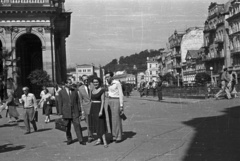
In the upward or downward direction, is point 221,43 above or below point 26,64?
above

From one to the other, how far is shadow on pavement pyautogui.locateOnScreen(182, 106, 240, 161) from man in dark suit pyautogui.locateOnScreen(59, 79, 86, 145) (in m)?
2.86

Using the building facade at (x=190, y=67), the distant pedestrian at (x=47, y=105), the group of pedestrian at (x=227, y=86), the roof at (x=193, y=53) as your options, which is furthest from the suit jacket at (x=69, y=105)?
the roof at (x=193, y=53)

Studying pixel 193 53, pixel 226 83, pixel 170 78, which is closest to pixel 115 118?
pixel 226 83

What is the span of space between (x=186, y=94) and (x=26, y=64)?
2037cm

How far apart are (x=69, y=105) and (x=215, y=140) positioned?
3.68 metres

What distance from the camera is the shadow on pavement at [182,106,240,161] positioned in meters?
6.91

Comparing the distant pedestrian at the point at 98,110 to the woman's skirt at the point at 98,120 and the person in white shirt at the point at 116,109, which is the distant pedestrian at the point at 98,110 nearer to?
the woman's skirt at the point at 98,120

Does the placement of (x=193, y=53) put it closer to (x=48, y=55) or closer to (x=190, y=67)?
(x=190, y=67)

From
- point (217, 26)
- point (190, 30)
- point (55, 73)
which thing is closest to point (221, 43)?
point (217, 26)

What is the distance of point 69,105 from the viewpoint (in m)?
9.28

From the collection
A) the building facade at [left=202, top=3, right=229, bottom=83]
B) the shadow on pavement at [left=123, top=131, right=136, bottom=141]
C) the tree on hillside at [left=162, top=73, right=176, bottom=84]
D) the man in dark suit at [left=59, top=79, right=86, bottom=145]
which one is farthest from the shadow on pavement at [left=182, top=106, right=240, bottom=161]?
the tree on hillside at [left=162, top=73, right=176, bottom=84]

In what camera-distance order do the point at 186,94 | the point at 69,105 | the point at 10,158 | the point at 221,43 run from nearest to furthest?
the point at 10,158, the point at 69,105, the point at 186,94, the point at 221,43

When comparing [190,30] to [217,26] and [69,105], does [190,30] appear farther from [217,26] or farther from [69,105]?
[69,105]

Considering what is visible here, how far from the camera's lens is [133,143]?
28.7 feet
